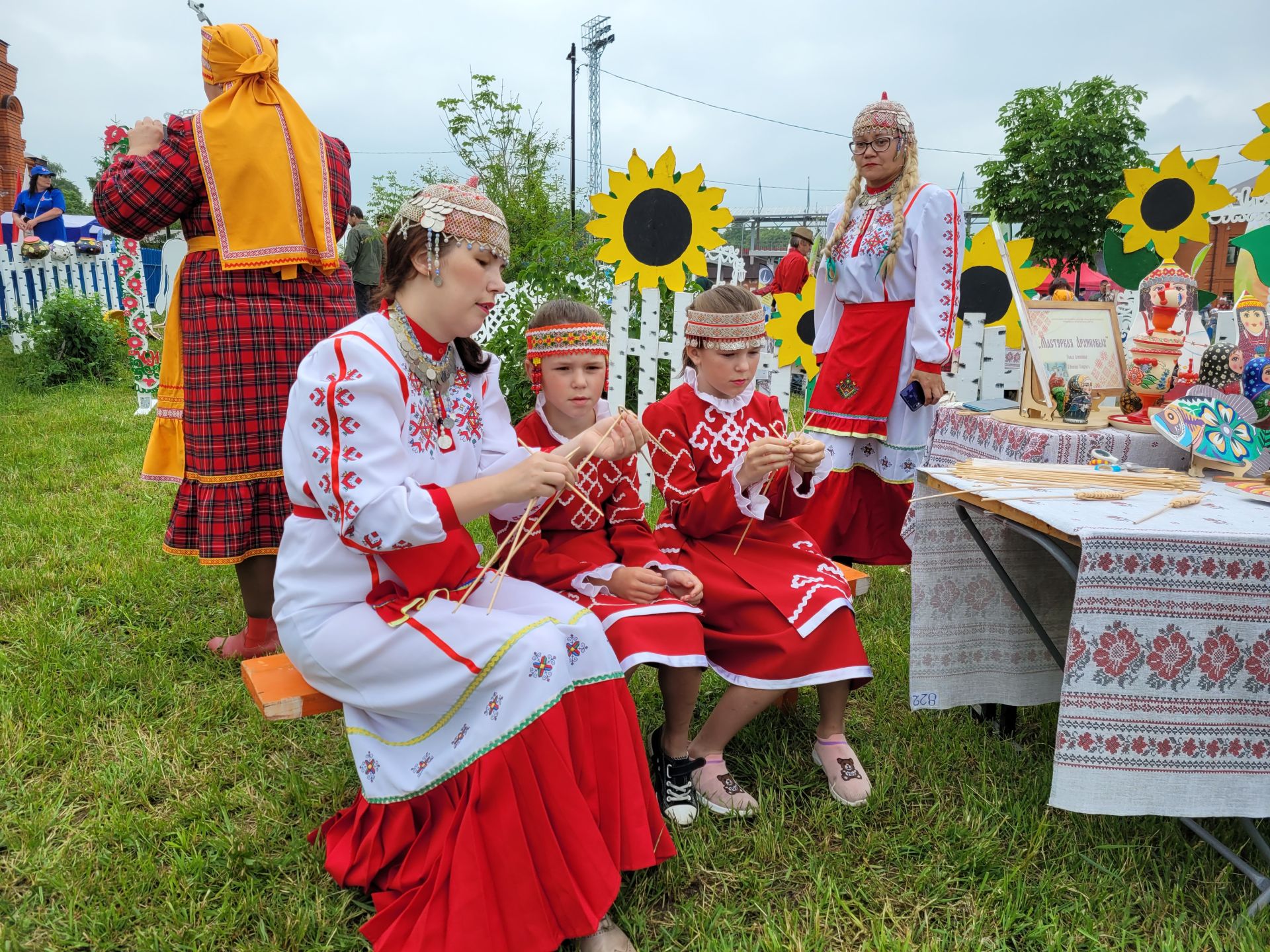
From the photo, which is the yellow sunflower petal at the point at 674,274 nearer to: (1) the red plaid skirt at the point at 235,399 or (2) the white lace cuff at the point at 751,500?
(1) the red plaid skirt at the point at 235,399

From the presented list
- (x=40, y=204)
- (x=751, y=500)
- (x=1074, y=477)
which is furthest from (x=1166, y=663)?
(x=40, y=204)

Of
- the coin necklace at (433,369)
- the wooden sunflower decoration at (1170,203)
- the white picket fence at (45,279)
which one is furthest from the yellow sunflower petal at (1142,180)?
the white picket fence at (45,279)

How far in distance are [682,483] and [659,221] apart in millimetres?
1686

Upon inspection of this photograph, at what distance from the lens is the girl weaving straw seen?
231 cm

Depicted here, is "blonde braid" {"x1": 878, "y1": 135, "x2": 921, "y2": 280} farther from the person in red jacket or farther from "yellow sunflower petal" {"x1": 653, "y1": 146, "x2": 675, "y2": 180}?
the person in red jacket

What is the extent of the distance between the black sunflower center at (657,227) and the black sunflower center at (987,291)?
1.84 m

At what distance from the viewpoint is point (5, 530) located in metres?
4.31

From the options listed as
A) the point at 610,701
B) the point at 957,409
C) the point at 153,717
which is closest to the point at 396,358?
the point at 610,701

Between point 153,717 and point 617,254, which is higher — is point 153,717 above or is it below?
below

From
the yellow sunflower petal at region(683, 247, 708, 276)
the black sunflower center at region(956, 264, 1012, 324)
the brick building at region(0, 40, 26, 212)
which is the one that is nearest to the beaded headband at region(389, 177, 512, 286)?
the yellow sunflower petal at region(683, 247, 708, 276)

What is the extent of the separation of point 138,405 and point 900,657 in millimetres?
6925

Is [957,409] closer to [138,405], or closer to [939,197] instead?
[939,197]

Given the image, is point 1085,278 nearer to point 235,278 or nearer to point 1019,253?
point 1019,253

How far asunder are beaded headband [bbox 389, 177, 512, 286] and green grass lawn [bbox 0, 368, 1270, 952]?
60.0 inches
